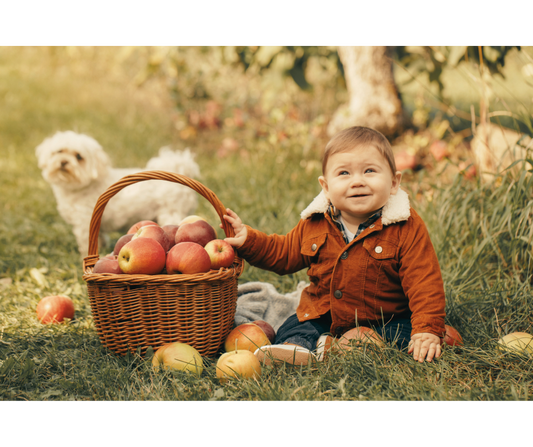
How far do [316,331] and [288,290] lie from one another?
779mm

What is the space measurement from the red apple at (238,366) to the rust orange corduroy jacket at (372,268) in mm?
487

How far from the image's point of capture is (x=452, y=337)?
7.35ft

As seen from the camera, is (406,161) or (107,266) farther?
(406,161)

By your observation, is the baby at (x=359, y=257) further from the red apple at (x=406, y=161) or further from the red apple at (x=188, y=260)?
the red apple at (x=406, y=161)

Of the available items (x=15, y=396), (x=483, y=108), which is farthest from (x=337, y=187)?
(x=483, y=108)

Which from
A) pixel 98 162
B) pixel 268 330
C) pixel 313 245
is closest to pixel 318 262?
pixel 313 245

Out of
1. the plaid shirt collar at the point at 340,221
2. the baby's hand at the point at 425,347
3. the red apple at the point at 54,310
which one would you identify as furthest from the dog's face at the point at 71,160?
the baby's hand at the point at 425,347

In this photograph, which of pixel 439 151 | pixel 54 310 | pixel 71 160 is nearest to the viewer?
Answer: pixel 54 310

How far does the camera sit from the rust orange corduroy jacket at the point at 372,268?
2127 millimetres

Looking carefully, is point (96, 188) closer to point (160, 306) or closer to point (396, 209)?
point (160, 306)

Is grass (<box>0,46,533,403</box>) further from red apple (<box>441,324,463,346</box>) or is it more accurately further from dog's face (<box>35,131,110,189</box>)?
dog's face (<box>35,131,110,189</box>)

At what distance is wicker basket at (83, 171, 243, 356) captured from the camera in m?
2.07

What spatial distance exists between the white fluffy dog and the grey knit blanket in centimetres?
120

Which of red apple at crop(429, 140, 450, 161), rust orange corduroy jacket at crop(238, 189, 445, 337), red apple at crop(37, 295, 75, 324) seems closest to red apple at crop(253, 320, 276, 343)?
rust orange corduroy jacket at crop(238, 189, 445, 337)
